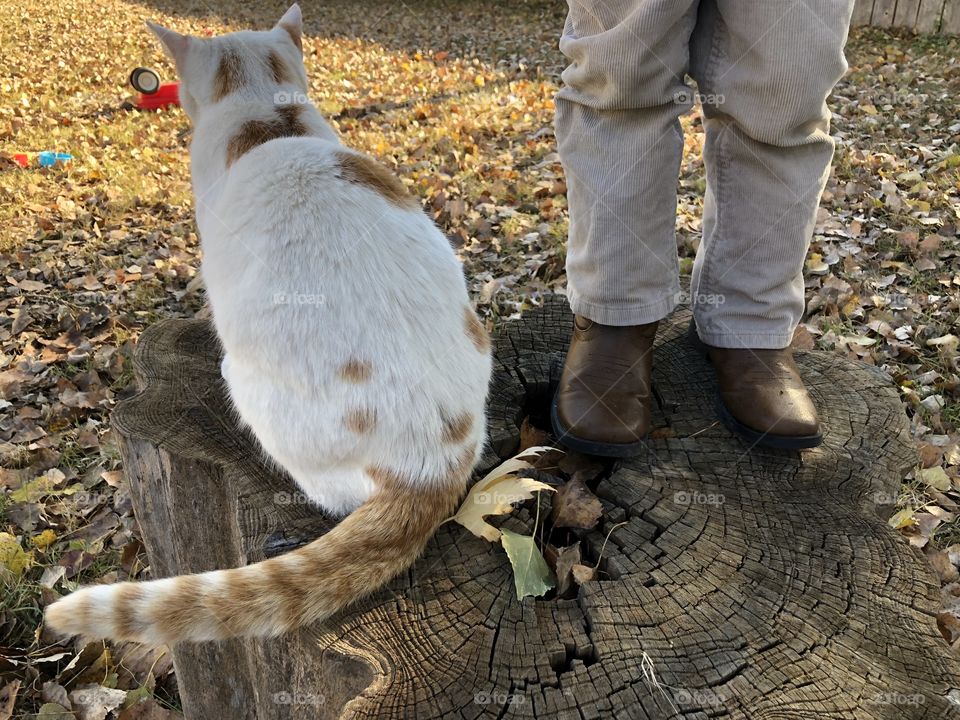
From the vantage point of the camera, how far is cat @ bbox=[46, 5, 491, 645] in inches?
52.7

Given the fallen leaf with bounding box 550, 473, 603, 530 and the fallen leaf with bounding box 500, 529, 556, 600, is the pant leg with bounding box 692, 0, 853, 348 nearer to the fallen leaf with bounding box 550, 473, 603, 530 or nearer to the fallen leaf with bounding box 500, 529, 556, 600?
the fallen leaf with bounding box 550, 473, 603, 530

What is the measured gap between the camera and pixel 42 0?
10.7 m

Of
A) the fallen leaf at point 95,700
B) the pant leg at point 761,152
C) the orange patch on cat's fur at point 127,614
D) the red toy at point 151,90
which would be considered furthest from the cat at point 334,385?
the red toy at point 151,90

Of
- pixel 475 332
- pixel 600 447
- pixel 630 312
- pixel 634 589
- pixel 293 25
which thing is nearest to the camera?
pixel 634 589

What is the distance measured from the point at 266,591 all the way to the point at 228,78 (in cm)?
170

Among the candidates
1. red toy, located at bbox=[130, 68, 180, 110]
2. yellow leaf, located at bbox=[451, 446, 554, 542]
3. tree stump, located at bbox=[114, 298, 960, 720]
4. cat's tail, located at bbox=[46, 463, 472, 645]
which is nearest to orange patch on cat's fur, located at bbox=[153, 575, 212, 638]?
cat's tail, located at bbox=[46, 463, 472, 645]

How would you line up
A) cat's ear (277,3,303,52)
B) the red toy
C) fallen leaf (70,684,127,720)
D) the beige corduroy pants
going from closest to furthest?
the beige corduroy pants, fallen leaf (70,684,127,720), cat's ear (277,3,303,52), the red toy

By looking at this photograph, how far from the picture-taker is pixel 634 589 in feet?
4.77

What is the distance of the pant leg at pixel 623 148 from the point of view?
5.63 ft

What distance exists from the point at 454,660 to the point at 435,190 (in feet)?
12.9

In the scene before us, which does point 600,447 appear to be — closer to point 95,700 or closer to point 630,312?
point 630,312

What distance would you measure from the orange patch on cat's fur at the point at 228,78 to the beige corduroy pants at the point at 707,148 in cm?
106

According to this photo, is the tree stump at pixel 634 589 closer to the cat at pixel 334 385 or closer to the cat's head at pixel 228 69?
the cat at pixel 334 385

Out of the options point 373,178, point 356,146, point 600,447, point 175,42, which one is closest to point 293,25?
point 175,42
